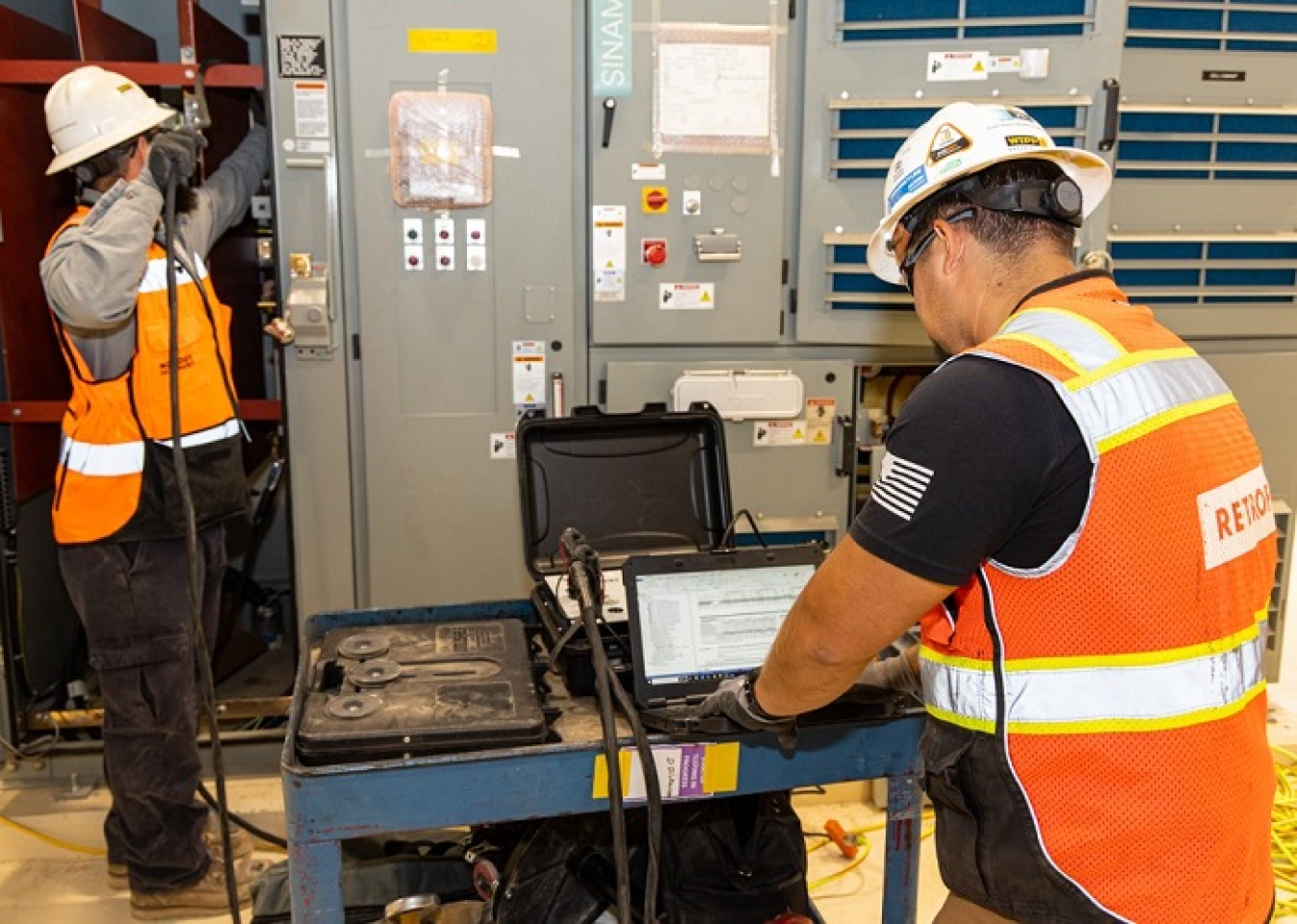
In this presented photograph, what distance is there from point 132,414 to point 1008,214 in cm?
179

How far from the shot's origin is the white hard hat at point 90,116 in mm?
2299

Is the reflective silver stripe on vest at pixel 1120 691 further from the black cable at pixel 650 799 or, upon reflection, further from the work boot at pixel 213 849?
the work boot at pixel 213 849

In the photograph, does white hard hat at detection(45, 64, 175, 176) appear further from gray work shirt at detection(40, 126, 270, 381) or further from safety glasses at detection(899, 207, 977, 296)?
safety glasses at detection(899, 207, 977, 296)

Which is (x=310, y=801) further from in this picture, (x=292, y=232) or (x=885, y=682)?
(x=292, y=232)

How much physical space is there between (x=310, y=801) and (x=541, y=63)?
1834 millimetres

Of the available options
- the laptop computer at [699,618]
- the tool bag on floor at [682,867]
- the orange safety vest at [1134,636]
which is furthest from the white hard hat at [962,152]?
the tool bag on floor at [682,867]

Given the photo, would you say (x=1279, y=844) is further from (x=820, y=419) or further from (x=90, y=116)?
(x=90, y=116)

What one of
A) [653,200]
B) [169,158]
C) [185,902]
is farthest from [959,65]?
[185,902]

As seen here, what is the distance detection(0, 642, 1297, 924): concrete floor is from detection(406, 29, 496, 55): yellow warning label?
188 centimetres

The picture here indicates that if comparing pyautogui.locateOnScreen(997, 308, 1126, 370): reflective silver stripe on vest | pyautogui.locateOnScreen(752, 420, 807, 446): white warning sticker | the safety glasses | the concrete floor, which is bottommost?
the concrete floor

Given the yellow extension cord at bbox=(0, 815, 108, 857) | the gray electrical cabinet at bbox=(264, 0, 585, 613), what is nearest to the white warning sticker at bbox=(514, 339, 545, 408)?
the gray electrical cabinet at bbox=(264, 0, 585, 613)

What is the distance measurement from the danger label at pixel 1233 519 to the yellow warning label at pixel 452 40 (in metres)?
1.97

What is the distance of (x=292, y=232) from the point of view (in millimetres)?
2656

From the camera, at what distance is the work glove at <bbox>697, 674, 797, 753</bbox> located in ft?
4.76
